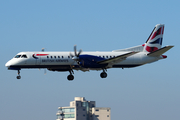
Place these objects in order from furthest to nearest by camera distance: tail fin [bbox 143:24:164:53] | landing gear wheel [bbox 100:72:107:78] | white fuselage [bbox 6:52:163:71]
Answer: tail fin [bbox 143:24:164:53], landing gear wheel [bbox 100:72:107:78], white fuselage [bbox 6:52:163:71]

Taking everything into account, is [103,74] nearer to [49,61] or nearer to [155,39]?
[49,61]

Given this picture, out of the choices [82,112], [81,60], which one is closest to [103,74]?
[81,60]

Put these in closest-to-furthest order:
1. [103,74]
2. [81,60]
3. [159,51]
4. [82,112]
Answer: [81,60], [159,51], [103,74], [82,112]

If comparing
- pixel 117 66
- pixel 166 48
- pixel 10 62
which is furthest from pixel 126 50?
pixel 10 62

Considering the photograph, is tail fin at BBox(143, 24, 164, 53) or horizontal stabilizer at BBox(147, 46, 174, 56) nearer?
horizontal stabilizer at BBox(147, 46, 174, 56)

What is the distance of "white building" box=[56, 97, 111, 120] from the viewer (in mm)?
110000

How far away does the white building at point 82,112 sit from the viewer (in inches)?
4331

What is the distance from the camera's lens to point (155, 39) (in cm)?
5328

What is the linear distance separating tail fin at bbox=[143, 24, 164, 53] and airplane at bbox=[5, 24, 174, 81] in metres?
1.90

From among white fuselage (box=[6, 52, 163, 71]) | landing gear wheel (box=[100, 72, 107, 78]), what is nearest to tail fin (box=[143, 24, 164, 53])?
white fuselage (box=[6, 52, 163, 71])

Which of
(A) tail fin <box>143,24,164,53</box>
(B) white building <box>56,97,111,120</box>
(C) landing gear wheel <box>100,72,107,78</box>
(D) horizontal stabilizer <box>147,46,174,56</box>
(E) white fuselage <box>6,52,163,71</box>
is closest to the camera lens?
(E) white fuselage <box>6,52,163,71</box>

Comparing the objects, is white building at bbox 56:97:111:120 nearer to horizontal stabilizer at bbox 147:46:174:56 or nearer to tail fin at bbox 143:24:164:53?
tail fin at bbox 143:24:164:53

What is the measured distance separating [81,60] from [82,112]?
67612 millimetres

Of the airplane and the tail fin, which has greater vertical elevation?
the tail fin
